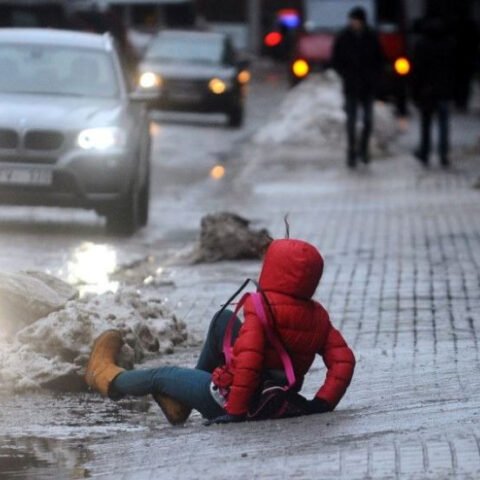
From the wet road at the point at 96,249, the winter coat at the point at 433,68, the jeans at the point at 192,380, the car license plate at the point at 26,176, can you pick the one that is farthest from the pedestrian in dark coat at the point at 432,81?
the jeans at the point at 192,380

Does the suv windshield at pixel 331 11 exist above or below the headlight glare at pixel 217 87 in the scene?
above

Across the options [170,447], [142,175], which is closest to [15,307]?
[170,447]

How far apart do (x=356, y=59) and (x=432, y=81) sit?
131cm

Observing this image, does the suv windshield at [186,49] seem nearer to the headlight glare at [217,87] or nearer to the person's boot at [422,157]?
the headlight glare at [217,87]

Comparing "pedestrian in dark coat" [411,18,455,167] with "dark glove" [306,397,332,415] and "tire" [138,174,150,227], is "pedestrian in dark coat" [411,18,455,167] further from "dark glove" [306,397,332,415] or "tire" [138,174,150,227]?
"dark glove" [306,397,332,415]

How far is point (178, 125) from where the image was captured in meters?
31.3

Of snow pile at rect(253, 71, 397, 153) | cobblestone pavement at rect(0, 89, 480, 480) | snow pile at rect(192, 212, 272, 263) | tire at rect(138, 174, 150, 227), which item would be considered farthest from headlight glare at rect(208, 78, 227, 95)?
snow pile at rect(192, 212, 272, 263)

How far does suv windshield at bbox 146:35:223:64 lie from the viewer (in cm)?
3219

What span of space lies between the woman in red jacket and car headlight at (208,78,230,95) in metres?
23.6

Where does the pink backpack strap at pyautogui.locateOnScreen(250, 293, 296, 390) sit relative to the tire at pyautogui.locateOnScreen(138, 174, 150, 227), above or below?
above

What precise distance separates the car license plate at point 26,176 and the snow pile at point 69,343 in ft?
18.5

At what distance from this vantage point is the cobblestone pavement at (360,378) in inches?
264

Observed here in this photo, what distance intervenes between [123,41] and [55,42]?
2260 centimetres

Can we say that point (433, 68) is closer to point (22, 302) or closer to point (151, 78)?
point (151, 78)
